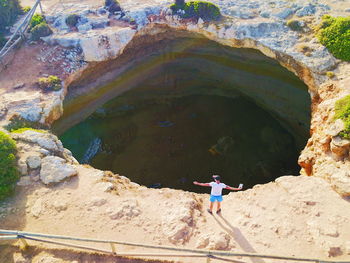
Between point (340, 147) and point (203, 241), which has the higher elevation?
point (340, 147)

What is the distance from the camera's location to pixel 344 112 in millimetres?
11070

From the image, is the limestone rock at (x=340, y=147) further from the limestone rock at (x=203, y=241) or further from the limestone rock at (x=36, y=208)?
the limestone rock at (x=36, y=208)

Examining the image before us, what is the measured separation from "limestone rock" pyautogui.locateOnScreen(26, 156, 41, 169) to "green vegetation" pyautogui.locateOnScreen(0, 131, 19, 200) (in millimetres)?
477

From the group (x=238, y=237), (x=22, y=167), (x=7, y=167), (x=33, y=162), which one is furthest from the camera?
(x=33, y=162)

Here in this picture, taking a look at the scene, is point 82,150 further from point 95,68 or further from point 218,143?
point 218,143

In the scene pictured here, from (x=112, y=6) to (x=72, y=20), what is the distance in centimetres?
257

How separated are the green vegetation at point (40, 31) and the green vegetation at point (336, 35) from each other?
576 inches

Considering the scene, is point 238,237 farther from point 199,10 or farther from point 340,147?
point 199,10

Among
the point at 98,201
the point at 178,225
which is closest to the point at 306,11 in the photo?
the point at 178,225

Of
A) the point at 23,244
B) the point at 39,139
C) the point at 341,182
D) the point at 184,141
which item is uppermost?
the point at 341,182

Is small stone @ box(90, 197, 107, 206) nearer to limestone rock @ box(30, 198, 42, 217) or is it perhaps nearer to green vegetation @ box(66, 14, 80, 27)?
limestone rock @ box(30, 198, 42, 217)

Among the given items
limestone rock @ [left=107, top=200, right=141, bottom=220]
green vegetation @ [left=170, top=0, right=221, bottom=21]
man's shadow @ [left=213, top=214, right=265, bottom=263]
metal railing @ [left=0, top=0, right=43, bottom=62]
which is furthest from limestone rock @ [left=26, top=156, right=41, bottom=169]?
green vegetation @ [left=170, top=0, right=221, bottom=21]

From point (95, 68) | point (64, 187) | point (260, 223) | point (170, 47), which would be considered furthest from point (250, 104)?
point (64, 187)

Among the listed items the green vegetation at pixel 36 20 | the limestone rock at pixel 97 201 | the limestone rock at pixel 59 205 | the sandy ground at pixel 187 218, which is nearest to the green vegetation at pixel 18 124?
the sandy ground at pixel 187 218
